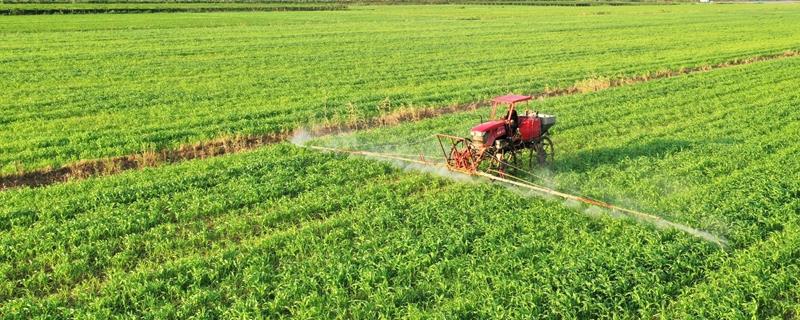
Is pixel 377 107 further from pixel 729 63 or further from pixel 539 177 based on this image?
pixel 729 63

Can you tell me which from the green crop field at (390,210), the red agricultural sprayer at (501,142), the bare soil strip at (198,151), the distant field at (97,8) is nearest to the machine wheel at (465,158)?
the red agricultural sprayer at (501,142)

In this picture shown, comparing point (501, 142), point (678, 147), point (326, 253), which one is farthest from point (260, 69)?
point (326, 253)

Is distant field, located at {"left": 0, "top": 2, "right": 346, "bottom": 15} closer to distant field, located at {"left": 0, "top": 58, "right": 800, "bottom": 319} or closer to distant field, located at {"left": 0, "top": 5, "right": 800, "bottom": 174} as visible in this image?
distant field, located at {"left": 0, "top": 5, "right": 800, "bottom": 174}

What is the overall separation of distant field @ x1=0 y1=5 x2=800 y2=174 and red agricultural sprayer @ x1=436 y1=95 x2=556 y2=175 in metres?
7.88

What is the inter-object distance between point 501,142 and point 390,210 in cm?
324

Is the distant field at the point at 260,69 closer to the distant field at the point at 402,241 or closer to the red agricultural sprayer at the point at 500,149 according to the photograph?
the distant field at the point at 402,241

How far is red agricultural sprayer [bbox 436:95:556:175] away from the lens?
13180 millimetres

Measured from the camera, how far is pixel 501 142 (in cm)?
1345

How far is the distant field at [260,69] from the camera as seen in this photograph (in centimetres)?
1952

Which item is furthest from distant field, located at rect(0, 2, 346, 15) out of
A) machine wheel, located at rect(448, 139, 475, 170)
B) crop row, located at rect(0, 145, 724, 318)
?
machine wheel, located at rect(448, 139, 475, 170)

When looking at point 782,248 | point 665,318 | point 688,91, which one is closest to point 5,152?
point 665,318

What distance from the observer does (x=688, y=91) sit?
24828mm

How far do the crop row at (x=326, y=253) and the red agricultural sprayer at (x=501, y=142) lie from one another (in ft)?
2.28

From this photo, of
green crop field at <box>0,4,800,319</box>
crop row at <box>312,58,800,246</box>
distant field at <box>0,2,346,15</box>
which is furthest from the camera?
distant field at <box>0,2,346,15</box>
